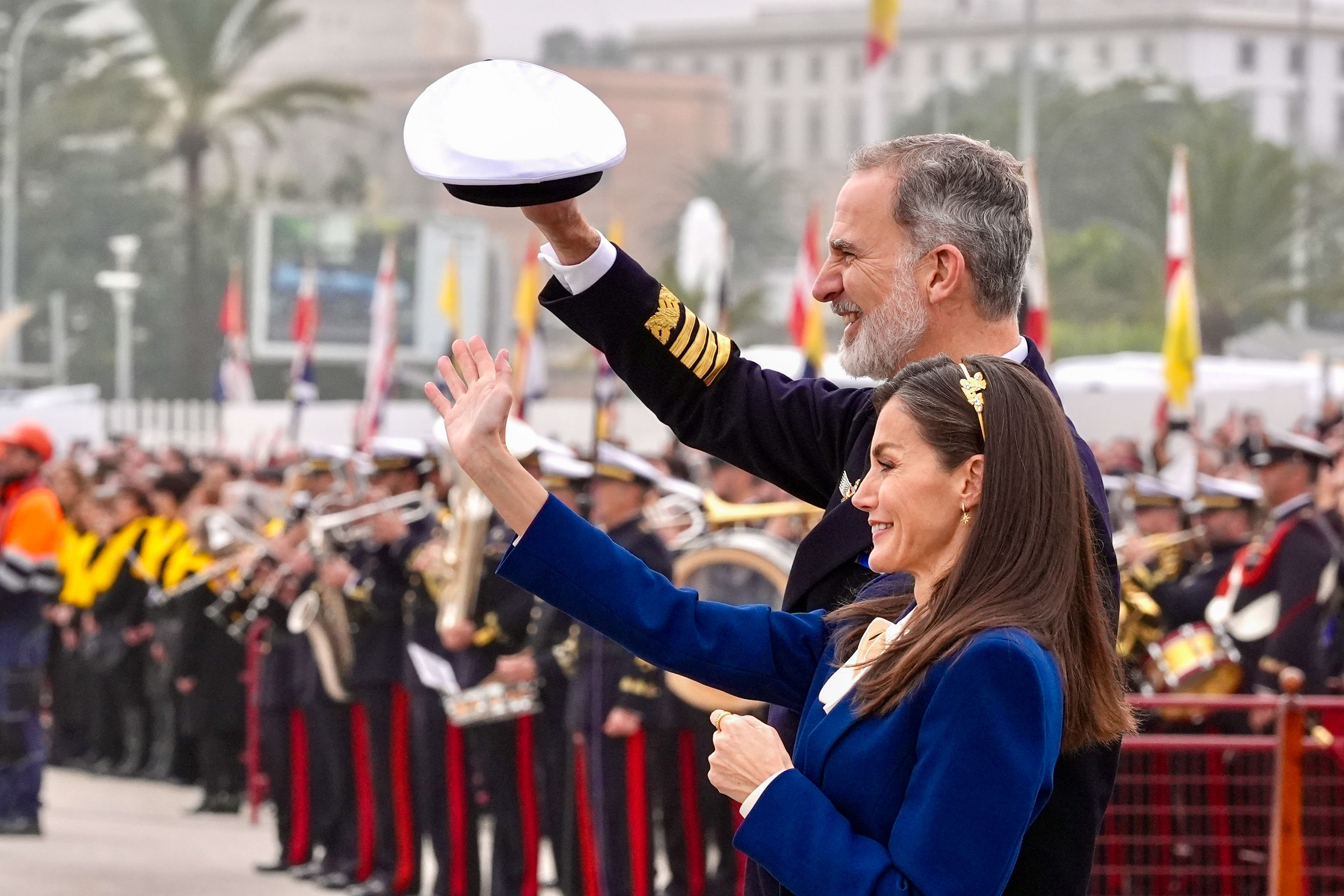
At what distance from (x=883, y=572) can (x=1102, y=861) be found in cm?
548

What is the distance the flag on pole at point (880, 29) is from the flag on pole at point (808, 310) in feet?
4.28

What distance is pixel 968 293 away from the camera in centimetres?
337

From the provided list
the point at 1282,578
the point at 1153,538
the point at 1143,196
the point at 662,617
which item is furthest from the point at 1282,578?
the point at 1143,196

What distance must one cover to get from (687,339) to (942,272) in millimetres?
451

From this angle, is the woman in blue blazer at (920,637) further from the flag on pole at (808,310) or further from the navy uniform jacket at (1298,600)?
the flag on pole at (808,310)

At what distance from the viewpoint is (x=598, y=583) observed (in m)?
2.94

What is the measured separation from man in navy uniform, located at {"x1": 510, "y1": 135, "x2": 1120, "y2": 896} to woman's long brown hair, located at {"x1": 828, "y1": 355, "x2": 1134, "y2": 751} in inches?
14.4

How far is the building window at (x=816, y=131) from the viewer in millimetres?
112125

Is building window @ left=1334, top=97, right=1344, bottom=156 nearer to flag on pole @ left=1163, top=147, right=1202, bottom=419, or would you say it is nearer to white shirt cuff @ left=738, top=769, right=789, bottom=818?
flag on pole @ left=1163, top=147, right=1202, bottom=419

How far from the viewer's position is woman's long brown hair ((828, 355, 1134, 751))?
2.73 metres

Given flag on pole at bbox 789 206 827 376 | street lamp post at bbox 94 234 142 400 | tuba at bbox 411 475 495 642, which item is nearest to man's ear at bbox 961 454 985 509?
tuba at bbox 411 475 495 642

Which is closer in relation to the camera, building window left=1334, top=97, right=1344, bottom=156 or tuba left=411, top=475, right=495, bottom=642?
tuba left=411, top=475, right=495, bottom=642

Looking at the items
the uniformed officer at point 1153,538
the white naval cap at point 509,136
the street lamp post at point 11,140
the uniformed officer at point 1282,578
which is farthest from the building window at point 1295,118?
the white naval cap at point 509,136

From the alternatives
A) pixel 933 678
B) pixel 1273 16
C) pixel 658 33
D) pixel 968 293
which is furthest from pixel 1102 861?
pixel 658 33
